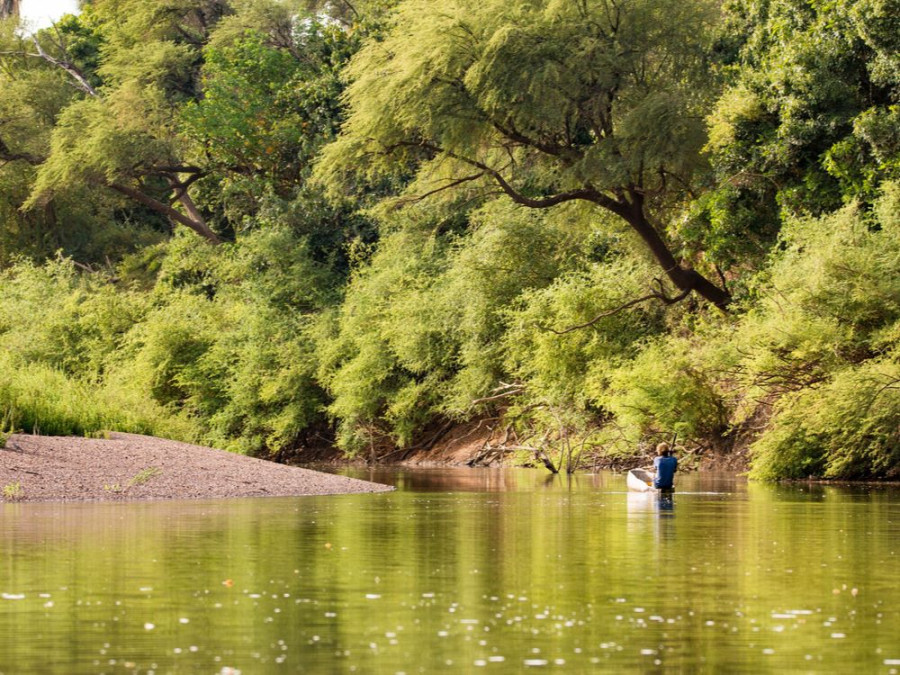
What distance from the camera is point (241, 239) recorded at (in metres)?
57.5

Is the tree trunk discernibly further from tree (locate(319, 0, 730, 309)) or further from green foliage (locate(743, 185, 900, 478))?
green foliage (locate(743, 185, 900, 478))

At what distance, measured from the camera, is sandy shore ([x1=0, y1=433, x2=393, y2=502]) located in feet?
79.3

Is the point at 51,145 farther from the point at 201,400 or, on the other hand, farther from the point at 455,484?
the point at 455,484

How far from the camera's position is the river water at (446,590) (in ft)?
30.5

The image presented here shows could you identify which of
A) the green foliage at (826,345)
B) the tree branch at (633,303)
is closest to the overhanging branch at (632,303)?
the tree branch at (633,303)

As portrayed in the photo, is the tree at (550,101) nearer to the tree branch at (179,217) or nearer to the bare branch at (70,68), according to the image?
the tree branch at (179,217)

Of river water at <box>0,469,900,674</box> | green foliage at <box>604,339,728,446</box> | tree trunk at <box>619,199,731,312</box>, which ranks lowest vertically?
river water at <box>0,469,900,674</box>

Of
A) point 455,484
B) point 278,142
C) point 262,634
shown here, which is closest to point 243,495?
point 455,484

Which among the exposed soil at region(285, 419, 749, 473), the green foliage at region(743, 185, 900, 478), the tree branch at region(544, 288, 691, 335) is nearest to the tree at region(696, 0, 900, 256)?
Result: the tree branch at region(544, 288, 691, 335)

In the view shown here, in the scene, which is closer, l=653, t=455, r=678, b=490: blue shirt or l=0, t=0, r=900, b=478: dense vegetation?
l=653, t=455, r=678, b=490: blue shirt

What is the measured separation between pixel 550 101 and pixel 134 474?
16462 millimetres

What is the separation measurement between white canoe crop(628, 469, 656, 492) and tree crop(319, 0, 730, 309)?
13.3 m

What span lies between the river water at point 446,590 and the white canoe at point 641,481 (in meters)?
4.44

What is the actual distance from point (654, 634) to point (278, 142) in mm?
50287
